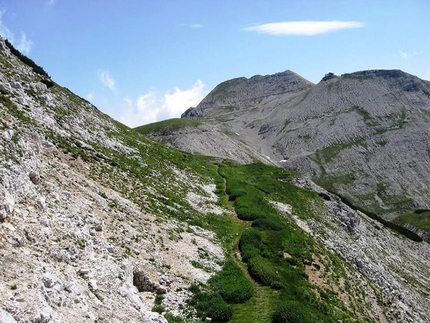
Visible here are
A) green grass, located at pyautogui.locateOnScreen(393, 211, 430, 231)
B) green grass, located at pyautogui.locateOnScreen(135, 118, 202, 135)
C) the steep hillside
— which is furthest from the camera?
green grass, located at pyautogui.locateOnScreen(135, 118, 202, 135)

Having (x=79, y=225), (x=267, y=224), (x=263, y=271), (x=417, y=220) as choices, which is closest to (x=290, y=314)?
(x=263, y=271)

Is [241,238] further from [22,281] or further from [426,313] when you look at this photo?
[426,313]

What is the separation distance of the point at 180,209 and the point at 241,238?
6799 mm

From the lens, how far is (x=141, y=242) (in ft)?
80.4

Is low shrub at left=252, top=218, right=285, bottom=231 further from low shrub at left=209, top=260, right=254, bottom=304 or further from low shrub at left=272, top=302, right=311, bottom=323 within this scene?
low shrub at left=272, top=302, right=311, bottom=323

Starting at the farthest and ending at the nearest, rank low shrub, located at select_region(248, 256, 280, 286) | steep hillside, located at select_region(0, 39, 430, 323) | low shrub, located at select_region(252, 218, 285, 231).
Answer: low shrub, located at select_region(252, 218, 285, 231) < low shrub, located at select_region(248, 256, 280, 286) < steep hillside, located at select_region(0, 39, 430, 323)

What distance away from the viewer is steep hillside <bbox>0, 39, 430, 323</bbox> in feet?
51.6

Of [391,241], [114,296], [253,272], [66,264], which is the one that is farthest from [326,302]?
[391,241]

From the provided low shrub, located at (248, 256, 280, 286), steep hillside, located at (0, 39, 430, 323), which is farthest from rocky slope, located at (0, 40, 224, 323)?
low shrub, located at (248, 256, 280, 286)

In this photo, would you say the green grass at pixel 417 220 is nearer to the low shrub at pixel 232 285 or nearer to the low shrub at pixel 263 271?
the low shrub at pixel 263 271

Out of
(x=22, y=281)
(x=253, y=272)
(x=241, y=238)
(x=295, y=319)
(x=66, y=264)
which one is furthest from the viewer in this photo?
(x=241, y=238)

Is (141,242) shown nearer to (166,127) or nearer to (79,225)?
(79,225)

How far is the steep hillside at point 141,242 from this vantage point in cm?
1572

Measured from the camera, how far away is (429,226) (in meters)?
140
